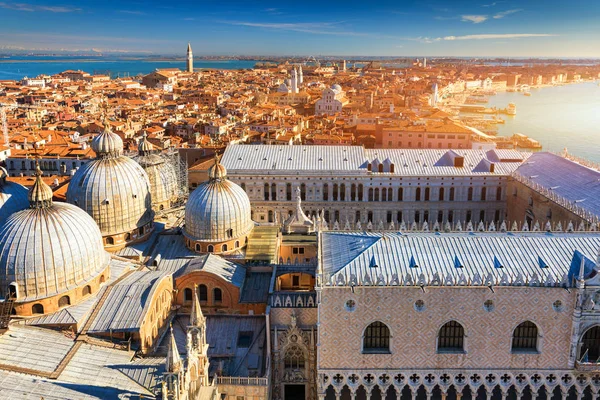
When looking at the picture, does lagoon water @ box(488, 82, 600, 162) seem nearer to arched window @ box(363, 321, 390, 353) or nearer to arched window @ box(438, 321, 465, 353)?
A: arched window @ box(438, 321, 465, 353)

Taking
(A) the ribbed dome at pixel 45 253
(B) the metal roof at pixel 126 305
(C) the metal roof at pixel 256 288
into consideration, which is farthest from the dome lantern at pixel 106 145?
A: (C) the metal roof at pixel 256 288

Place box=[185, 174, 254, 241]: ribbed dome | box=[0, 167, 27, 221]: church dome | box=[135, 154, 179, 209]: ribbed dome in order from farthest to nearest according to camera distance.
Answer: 1. box=[135, 154, 179, 209]: ribbed dome
2. box=[185, 174, 254, 241]: ribbed dome
3. box=[0, 167, 27, 221]: church dome

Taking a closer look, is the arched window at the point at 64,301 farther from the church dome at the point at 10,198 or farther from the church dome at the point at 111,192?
the church dome at the point at 10,198

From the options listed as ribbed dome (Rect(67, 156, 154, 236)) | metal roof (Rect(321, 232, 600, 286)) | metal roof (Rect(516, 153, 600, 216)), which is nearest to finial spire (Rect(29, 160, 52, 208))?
ribbed dome (Rect(67, 156, 154, 236))

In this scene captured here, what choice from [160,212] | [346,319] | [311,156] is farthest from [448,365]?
[311,156]

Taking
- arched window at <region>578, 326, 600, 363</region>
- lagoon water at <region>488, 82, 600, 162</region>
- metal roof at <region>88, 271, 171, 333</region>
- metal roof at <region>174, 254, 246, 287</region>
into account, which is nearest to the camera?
metal roof at <region>88, 271, 171, 333</region>

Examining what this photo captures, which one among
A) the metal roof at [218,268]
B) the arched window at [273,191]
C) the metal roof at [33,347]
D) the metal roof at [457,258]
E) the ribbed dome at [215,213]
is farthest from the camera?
the arched window at [273,191]

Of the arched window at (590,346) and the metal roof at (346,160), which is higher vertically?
the metal roof at (346,160)
